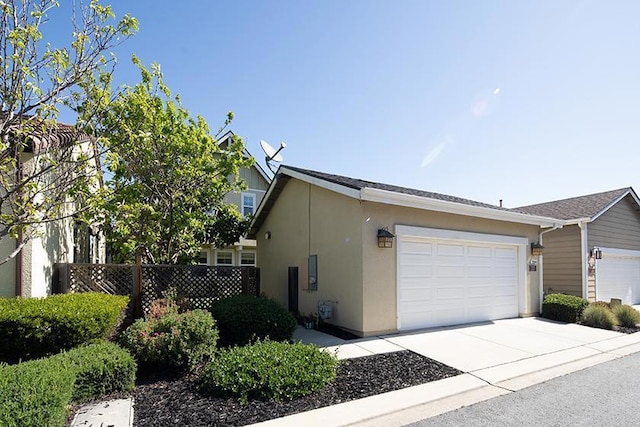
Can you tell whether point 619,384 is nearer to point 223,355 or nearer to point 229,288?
point 223,355

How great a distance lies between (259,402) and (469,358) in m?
3.96

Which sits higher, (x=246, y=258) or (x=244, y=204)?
(x=244, y=204)

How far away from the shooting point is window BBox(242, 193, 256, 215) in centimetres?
1886

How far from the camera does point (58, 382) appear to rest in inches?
140

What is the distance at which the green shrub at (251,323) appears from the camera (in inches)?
266

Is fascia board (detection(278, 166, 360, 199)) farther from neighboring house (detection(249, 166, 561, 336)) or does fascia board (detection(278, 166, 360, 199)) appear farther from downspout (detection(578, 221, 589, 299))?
downspout (detection(578, 221, 589, 299))

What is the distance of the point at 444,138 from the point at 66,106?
9.48 metres

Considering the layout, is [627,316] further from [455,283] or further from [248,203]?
[248,203]

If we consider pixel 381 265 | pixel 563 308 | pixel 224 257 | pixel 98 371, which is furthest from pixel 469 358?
pixel 224 257

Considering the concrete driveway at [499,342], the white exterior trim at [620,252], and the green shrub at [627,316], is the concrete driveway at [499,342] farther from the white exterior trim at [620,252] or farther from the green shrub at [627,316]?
the white exterior trim at [620,252]

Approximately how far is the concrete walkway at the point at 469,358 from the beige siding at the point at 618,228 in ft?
19.4

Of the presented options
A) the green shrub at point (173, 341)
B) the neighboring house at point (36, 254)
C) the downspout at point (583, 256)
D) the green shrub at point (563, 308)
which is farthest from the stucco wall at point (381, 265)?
the downspout at point (583, 256)

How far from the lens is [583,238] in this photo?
1359cm

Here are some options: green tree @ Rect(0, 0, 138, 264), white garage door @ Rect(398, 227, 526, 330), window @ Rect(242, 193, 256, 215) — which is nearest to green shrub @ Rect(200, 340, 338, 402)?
green tree @ Rect(0, 0, 138, 264)
